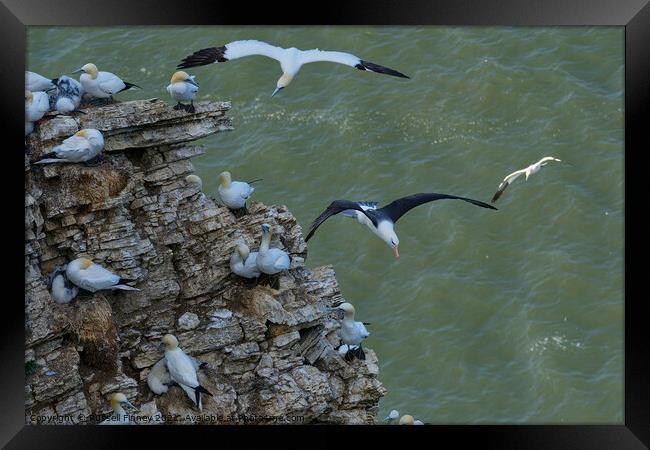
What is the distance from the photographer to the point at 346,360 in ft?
45.7

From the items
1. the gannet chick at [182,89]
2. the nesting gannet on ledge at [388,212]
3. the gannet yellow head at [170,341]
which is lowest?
the gannet yellow head at [170,341]

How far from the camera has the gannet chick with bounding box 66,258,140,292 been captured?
12.6 m

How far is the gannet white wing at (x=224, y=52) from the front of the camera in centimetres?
1312

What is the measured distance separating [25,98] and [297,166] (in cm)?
826

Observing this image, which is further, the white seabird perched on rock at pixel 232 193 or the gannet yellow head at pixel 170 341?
the white seabird perched on rock at pixel 232 193

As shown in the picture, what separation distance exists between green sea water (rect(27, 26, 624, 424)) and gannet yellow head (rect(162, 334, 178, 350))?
5.74 metres

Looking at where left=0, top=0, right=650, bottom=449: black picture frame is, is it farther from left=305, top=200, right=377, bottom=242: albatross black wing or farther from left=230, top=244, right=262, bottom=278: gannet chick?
left=305, top=200, right=377, bottom=242: albatross black wing

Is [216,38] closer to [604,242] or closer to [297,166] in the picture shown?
[297,166]

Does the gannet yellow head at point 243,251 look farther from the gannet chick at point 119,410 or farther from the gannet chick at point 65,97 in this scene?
the gannet chick at point 65,97

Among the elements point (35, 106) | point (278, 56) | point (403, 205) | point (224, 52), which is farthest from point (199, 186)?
point (403, 205)

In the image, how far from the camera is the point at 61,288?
1273 centimetres

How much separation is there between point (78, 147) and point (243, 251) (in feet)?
7.11

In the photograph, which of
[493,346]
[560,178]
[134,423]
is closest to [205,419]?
[134,423]

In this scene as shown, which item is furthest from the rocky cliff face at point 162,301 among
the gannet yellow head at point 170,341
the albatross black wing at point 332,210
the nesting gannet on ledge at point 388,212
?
the albatross black wing at point 332,210
